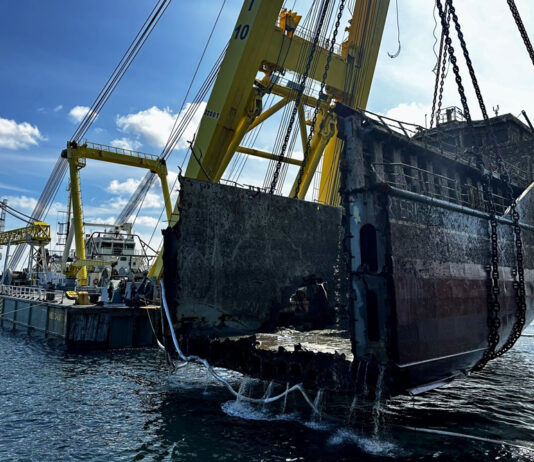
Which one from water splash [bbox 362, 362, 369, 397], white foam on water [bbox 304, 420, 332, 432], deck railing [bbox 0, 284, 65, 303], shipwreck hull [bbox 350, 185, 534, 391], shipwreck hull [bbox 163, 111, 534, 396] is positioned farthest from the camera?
deck railing [bbox 0, 284, 65, 303]

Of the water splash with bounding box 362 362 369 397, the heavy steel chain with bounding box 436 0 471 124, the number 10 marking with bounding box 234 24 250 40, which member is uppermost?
the number 10 marking with bounding box 234 24 250 40

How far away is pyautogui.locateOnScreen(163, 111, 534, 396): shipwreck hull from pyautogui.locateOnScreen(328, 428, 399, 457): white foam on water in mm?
1123

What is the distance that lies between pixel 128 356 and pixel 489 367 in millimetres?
12080

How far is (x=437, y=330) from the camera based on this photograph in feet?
20.3

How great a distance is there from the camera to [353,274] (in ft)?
19.9

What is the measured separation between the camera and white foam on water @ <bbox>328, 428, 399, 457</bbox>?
19.5ft

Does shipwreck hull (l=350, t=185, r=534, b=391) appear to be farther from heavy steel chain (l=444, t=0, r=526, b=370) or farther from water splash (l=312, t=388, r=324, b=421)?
water splash (l=312, t=388, r=324, b=421)

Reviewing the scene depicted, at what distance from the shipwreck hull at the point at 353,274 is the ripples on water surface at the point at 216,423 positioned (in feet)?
3.43

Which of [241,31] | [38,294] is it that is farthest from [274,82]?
[38,294]

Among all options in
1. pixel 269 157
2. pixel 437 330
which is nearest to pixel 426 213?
pixel 437 330

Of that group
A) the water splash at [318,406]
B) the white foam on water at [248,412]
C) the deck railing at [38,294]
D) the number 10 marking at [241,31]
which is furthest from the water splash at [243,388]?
the number 10 marking at [241,31]

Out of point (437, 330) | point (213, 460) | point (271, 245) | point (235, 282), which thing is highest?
point (271, 245)

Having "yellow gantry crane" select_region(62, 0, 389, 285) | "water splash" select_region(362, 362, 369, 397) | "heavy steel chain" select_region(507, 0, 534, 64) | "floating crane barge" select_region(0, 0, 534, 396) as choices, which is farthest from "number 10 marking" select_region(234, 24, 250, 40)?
"water splash" select_region(362, 362, 369, 397)

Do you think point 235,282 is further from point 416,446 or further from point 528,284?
point 528,284
